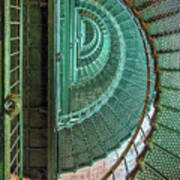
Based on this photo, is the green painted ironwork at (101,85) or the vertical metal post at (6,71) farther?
the green painted ironwork at (101,85)

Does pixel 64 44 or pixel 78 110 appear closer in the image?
pixel 64 44

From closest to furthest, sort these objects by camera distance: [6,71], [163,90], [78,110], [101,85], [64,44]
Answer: [6,71] → [163,90] → [64,44] → [78,110] → [101,85]

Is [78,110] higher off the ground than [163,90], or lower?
lower

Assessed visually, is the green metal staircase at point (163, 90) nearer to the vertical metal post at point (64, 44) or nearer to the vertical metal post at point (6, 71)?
the vertical metal post at point (6, 71)

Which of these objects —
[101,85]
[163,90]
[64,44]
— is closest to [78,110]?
[101,85]

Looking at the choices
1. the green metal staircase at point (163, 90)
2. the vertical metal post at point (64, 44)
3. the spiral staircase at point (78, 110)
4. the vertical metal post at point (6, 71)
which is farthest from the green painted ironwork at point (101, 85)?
the vertical metal post at point (6, 71)

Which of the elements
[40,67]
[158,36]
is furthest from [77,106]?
Result: [158,36]

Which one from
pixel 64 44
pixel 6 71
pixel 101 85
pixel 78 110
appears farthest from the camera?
pixel 101 85

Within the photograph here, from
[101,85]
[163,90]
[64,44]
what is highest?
[64,44]

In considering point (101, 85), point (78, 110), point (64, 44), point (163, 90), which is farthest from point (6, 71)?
point (101, 85)

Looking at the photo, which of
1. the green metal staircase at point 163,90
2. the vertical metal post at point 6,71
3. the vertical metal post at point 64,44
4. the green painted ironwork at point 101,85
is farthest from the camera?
the green painted ironwork at point 101,85

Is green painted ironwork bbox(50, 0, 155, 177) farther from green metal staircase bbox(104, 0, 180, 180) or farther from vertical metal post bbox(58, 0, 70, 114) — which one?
green metal staircase bbox(104, 0, 180, 180)

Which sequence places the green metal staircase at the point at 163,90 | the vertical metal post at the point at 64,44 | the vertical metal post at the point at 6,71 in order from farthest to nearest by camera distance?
1. the vertical metal post at the point at 64,44
2. the green metal staircase at the point at 163,90
3. the vertical metal post at the point at 6,71

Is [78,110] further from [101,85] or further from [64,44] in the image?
[64,44]
